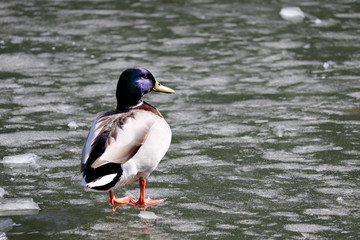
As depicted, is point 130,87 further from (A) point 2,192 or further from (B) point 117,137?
(A) point 2,192

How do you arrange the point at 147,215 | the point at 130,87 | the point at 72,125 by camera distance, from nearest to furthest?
1. the point at 147,215
2. the point at 130,87
3. the point at 72,125

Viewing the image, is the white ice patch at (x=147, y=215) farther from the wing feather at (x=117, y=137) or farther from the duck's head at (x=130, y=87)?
the duck's head at (x=130, y=87)

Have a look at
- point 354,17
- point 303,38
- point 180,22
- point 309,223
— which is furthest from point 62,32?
point 309,223

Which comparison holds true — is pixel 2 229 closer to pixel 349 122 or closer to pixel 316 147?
pixel 316 147

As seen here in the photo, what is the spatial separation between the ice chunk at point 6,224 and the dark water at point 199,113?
0.07 feet

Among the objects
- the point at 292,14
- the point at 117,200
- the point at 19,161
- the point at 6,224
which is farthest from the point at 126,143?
the point at 292,14

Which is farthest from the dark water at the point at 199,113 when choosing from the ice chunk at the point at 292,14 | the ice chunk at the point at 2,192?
the ice chunk at the point at 292,14

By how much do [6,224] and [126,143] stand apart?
83cm

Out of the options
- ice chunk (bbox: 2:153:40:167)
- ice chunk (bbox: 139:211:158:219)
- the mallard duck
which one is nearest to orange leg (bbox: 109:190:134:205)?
the mallard duck

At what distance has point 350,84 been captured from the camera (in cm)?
744

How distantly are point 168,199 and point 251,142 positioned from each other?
129 cm

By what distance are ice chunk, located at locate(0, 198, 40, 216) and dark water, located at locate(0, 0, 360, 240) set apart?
13 mm

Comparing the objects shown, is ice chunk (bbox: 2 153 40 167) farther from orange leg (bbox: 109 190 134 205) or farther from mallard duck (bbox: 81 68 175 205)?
orange leg (bbox: 109 190 134 205)

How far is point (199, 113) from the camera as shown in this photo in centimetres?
671
